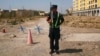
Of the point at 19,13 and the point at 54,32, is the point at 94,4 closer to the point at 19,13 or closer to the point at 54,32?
the point at 19,13

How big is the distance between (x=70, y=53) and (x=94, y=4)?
83.4 m

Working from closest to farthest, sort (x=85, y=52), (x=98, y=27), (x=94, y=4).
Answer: (x=85, y=52) < (x=98, y=27) < (x=94, y=4)

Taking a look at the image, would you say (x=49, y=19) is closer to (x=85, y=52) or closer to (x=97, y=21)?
(x=85, y=52)

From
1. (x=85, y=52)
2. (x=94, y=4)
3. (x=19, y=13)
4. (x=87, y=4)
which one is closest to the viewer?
(x=85, y=52)

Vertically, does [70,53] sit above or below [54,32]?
below

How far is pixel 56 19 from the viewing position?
8523 mm

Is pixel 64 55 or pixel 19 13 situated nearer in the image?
pixel 64 55

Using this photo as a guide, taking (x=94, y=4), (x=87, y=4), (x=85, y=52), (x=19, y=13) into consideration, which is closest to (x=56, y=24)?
(x=85, y=52)

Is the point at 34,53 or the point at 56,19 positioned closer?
the point at 56,19

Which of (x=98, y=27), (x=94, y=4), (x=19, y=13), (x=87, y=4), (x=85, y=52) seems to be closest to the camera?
(x=85, y=52)

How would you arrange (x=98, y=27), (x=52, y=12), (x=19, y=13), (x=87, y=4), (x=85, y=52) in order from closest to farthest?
(x=52, y=12) → (x=85, y=52) → (x=98, y=27) → (x=87, y=4) → (x=19, y=13)

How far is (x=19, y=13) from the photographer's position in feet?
427

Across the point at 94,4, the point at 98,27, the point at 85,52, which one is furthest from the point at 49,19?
the point at 94,4

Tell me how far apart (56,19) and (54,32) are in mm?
502
